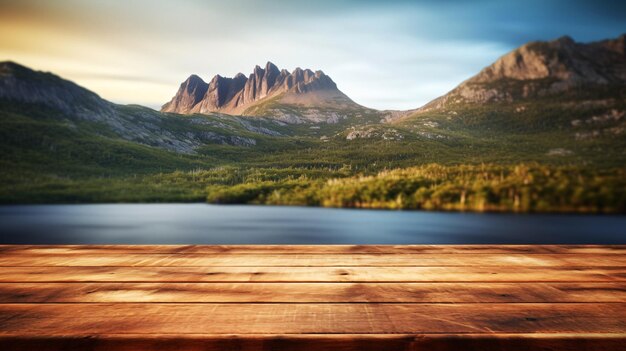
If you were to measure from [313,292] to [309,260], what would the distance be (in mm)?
784

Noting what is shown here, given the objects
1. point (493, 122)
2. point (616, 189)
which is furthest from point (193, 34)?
point (493, 122)

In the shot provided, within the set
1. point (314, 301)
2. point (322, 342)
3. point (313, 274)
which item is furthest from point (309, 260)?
point (322, 342)

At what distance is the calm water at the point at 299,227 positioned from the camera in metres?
7.98

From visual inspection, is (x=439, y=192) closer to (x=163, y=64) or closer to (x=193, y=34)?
(x=193, y=34)

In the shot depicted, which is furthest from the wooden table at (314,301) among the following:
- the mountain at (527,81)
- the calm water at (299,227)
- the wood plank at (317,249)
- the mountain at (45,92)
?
the mountain at (527,81)

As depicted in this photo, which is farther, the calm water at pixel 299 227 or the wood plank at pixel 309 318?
the calm water at pixel 299 227

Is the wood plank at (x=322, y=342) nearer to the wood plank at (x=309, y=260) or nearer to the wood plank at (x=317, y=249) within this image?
the wood plank at (x=309, y=260)

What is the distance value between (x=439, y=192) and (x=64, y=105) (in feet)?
230

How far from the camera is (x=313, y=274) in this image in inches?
85.9

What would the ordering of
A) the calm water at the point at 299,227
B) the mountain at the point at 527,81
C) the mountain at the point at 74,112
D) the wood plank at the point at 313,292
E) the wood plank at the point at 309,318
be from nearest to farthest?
the wood plank at the point at 309,318 < the wood plank at the point at 313,292 < the calm water at the point at 299,227 < the mountain at the point at 74,112 < the mountain at the point at 527,81

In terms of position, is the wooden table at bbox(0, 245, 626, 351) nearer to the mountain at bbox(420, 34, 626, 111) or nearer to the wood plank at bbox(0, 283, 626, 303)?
the wood plank at bbox(0, 283, 626, 303)

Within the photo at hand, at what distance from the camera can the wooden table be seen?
1265mm

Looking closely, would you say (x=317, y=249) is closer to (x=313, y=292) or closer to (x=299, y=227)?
(x=313, y=292)

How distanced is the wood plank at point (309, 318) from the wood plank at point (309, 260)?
87cm
